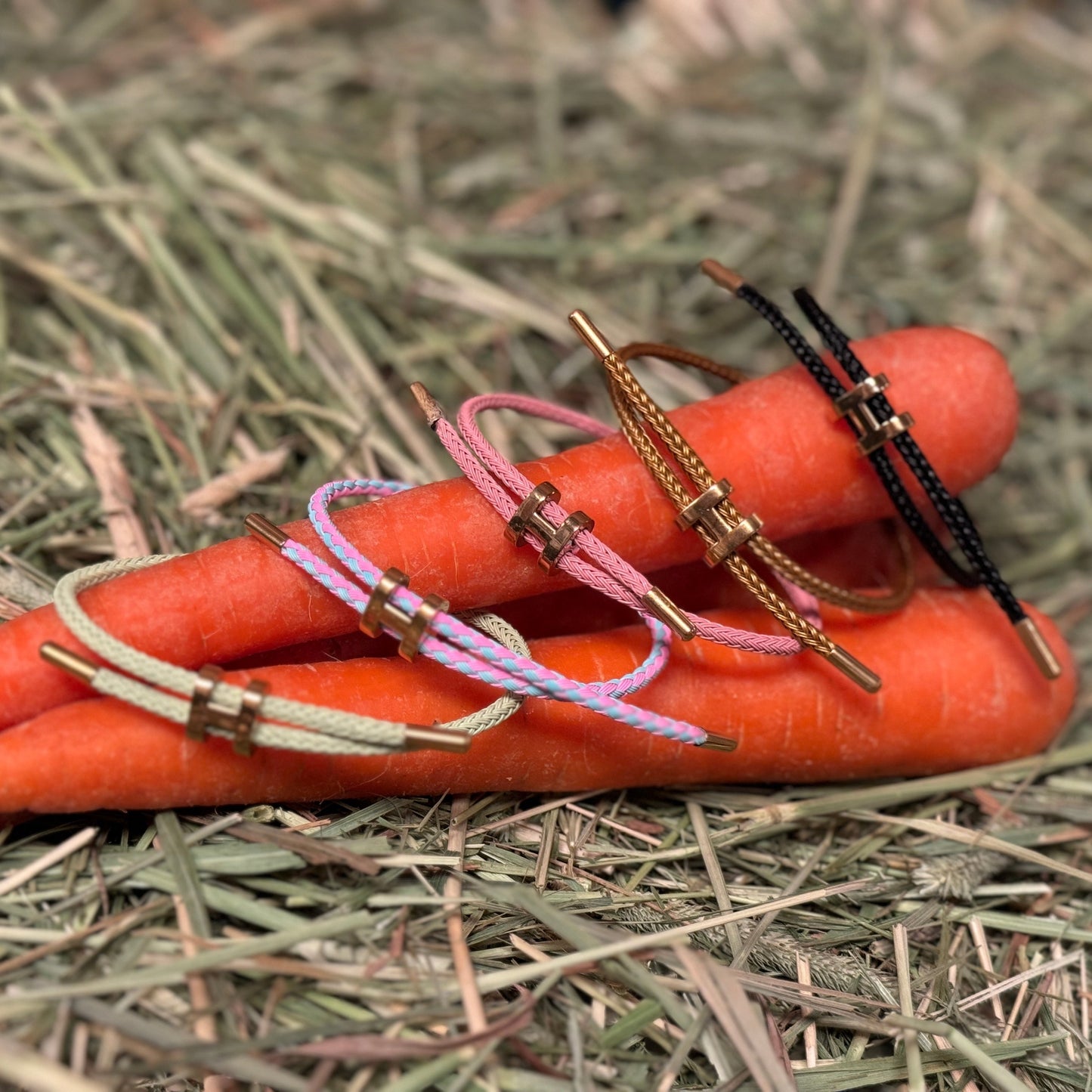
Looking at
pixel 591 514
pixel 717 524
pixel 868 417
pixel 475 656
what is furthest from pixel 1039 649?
pixel 475 656

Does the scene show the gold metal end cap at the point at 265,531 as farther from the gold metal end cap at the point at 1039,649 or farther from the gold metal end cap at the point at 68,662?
the gold metal end cap at the point at 1039,649

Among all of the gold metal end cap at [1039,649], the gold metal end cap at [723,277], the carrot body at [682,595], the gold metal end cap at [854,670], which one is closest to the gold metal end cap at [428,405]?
the carrot body at [682,595]

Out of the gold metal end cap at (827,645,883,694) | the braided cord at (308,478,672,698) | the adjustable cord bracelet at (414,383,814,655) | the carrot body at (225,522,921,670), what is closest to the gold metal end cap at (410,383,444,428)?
the adjustable cord bracelet at (414,383,814,655)

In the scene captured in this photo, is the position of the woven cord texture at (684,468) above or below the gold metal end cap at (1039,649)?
above

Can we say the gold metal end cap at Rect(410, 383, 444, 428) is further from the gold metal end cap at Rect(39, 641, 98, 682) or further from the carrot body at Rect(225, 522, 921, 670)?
the gold metal end cap at Rect(39, 641, 98, 682)

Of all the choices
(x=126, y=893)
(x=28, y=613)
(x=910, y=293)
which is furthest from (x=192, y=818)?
(x=910, y=293)

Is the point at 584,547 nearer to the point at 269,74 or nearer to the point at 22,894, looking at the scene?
the point at 22,894
